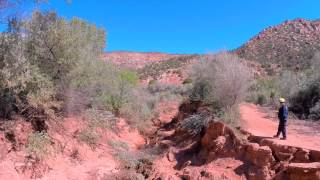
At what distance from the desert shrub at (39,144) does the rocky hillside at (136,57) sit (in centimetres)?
6316

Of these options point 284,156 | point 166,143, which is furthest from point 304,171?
point 166,143

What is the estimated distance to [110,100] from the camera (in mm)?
19078

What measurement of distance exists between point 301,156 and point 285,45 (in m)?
42.3

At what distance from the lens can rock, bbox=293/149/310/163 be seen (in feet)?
36.4

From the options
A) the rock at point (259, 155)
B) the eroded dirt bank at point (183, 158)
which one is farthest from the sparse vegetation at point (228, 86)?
the rock at point (259, 155)

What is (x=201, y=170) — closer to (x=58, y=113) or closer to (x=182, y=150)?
(x=182, y=150)

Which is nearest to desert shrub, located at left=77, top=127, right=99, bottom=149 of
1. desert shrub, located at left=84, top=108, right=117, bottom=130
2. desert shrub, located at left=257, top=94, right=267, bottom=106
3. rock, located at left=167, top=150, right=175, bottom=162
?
desert shrub, located at left=84, top=108, right=117, bottom=130

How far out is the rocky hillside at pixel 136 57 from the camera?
78.9 metres

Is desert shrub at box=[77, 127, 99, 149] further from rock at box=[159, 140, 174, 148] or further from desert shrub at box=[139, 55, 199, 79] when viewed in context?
desert shrub at box=[139, 55, 199, 79]

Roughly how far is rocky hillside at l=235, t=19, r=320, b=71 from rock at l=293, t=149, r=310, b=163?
3176 cm

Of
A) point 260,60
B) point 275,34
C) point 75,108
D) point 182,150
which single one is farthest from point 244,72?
point 275,34

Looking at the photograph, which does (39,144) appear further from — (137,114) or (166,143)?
(137,114)

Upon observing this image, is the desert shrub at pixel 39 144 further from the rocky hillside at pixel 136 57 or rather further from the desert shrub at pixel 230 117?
the rocky hillside at pixel 136 57

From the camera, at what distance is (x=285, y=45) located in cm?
5141
